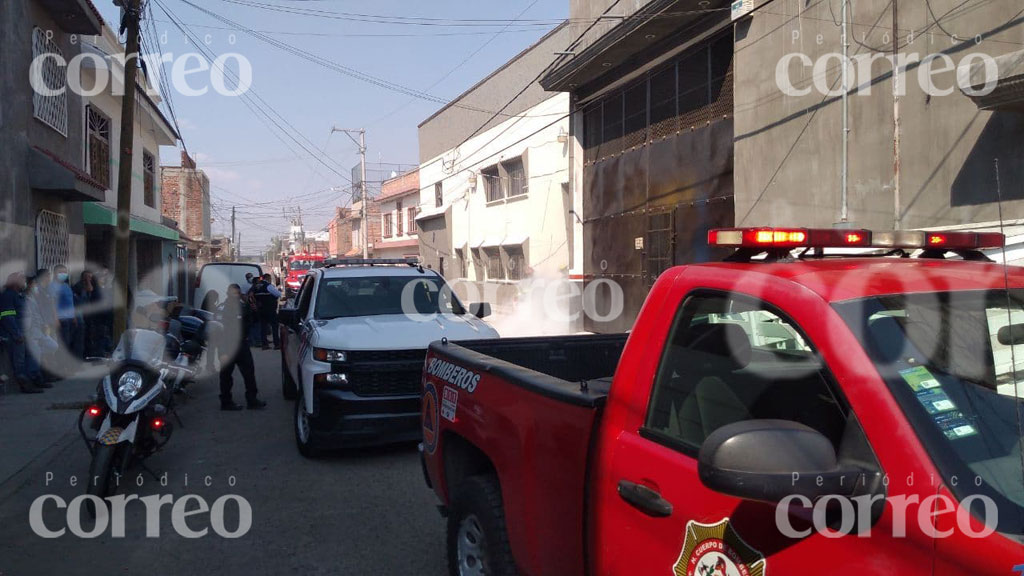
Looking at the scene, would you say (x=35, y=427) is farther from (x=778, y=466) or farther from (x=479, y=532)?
(x=778, y=466)

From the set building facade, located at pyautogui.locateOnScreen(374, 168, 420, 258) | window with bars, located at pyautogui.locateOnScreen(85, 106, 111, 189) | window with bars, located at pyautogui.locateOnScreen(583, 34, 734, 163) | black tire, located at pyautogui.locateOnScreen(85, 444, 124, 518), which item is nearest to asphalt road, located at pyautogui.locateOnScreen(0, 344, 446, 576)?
black tire, located at pyautogui.locateOnScreen(85, 444, 124, 518)

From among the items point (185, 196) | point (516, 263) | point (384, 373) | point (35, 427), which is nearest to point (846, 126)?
point (384, 373)

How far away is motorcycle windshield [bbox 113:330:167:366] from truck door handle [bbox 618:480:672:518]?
5.18 metres

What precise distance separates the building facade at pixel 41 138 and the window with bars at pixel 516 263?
13.8 meters

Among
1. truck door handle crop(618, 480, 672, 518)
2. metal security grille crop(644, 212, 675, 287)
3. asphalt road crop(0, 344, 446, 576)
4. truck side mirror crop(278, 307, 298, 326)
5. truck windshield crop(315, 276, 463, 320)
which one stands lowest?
asphalt road crop(0, 344, 446, 576)

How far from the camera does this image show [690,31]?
1452cm

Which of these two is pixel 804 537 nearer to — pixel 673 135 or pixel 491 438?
pixel 491 438

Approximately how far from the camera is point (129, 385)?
6195mm

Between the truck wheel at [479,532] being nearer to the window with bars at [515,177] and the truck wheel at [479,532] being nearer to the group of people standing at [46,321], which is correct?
the group of people standing at [46,321]

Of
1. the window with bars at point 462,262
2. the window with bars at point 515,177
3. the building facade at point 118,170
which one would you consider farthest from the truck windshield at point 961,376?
the window with bars at point 462,262

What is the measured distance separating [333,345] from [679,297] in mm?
4965

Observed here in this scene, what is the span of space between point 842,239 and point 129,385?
564 cm

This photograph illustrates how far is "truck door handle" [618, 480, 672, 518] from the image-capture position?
239 centimetres

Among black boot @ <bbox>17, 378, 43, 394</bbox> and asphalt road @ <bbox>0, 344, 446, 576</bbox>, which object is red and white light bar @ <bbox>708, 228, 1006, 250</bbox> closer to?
asphalt road @ <bbox>0, 344, 446, 576</bbox>
